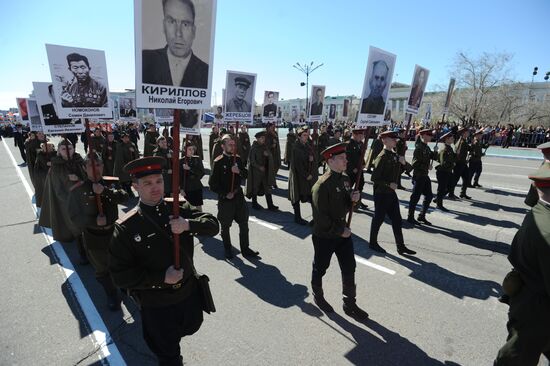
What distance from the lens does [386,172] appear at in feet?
19.0

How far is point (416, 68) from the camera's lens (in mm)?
6309

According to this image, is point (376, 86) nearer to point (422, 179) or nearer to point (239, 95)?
point (422, 179)

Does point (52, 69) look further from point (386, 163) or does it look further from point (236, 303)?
point (386, 163)

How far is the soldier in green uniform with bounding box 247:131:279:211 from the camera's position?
27.5 ft

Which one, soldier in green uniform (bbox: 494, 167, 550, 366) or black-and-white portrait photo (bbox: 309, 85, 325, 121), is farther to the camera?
black-and-white portrait photo (bbox: 309, 85, 325, 121)

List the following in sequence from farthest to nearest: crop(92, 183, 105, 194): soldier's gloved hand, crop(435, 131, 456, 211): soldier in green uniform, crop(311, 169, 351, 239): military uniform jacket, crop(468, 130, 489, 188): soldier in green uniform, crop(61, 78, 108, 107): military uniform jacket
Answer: crop(468, 130, 489, 188): soldier in green uniform → crop(435, 131, 456, 211): soldier in green uniform → crop(61, 78, 108, 107): military uniform jacket → crop(92, 183, 105, 194): soldier's gloved hand → crop(311, 169, 351, 239): military uniform jacket

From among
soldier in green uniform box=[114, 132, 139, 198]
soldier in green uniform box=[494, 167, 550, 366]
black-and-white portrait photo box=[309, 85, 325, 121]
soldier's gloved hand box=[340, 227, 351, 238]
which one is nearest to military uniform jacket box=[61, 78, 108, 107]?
soldier's gloved hand box=[340, 227, 351, 238]

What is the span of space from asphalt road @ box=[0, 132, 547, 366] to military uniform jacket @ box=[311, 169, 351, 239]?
106cm

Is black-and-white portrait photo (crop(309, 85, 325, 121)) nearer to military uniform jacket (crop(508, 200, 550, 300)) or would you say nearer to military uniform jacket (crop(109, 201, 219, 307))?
military uniform jacket (crop(508, 200, 550, 300))

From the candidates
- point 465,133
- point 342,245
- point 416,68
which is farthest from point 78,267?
point 465,133

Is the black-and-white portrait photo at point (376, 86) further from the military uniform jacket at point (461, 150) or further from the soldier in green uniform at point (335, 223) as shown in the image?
the military uniform jacket at point (461, 150)

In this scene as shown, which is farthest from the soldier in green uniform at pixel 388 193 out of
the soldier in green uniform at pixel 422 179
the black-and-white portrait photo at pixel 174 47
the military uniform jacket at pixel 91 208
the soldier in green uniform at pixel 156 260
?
the military uniform jacket at pixel 91 208

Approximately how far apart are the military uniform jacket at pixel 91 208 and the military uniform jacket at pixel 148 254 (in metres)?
2.11

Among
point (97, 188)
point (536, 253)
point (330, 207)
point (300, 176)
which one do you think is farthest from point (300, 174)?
point (536, 253)
